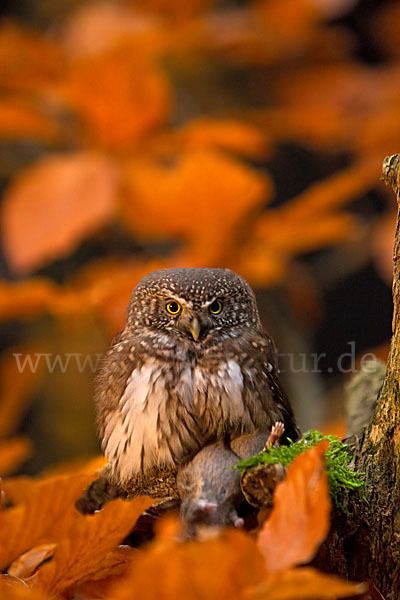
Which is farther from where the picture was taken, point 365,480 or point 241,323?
point 241,323

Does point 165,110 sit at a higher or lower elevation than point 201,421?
higher

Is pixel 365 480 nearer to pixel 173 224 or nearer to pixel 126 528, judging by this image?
pixel 126 528

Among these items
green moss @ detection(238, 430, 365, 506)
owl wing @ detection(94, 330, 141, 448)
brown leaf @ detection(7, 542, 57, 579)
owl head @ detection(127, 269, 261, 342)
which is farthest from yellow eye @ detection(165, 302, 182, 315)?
brown leaf @ detection(7, 542, 57, 579)

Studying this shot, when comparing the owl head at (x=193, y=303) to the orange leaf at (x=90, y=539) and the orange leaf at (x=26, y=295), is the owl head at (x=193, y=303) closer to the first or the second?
the orange leaf at (x=26, y=295)

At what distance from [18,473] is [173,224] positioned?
2.41 meters

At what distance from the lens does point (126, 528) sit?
92 centimetres

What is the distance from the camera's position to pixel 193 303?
1.79m

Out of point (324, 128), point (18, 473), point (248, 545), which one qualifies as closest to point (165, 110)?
point (324, 128)

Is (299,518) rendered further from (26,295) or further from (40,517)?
(26,295)

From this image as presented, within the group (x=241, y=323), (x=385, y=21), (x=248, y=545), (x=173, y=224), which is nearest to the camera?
(x=248, y=545)

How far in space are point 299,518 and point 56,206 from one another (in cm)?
177

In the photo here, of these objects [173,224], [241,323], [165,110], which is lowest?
[241,323]

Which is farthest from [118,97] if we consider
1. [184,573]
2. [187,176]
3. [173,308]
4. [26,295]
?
[184,573]

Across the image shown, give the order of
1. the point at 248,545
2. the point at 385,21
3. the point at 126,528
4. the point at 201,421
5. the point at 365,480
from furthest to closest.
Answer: the point at 385,21, the point at 201,421, the point at 365,480, the point at 126,528, the point at 248,545
